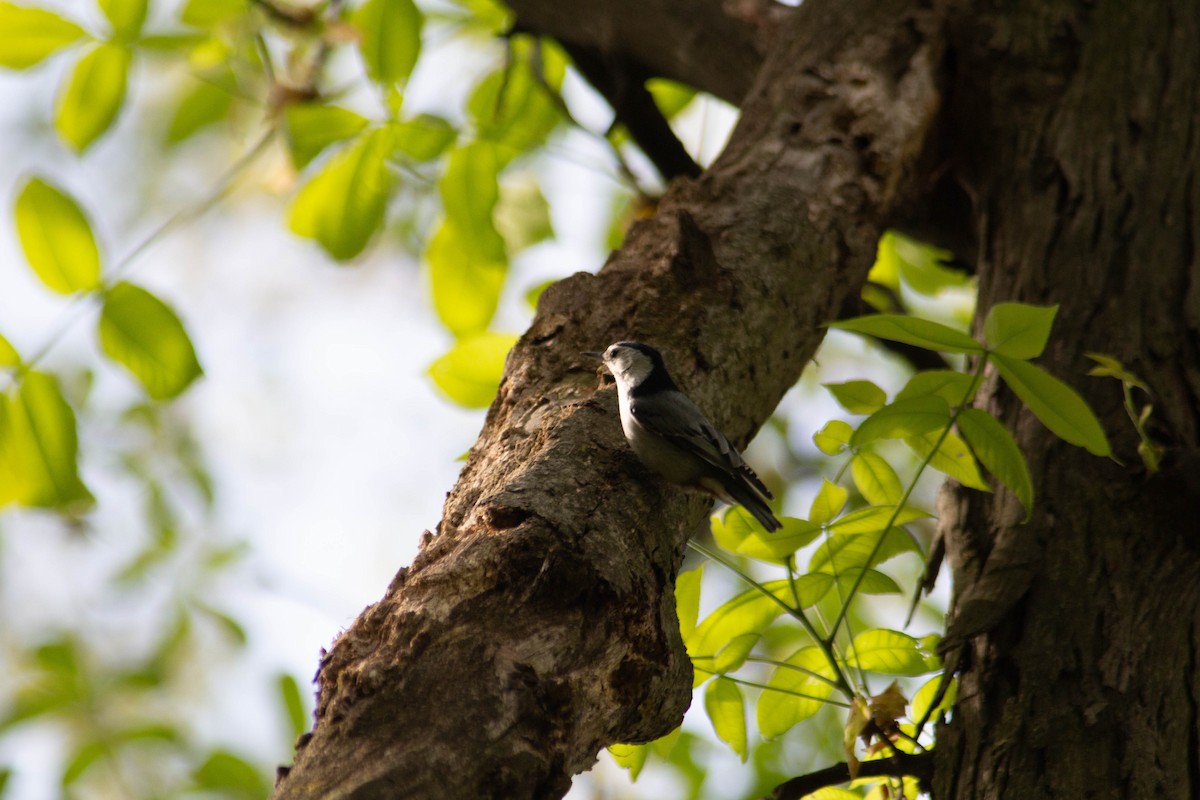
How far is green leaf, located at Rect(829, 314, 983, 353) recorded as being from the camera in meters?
1.59

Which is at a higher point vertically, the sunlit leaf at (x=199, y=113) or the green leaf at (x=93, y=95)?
the sunlit leaf at (x=199, y=113)

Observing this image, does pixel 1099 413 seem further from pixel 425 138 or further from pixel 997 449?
pixel 425 138

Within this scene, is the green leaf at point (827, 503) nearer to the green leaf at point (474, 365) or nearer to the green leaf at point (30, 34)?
the green leaf at point (474, 365)

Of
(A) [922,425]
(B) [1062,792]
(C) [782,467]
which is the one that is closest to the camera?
(A) [922,425]

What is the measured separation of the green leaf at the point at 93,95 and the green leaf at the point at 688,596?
199cm

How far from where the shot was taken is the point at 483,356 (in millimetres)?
2484

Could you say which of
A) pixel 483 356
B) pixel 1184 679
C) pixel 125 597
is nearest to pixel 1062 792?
pixel 1184 679

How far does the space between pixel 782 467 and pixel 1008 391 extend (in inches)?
115

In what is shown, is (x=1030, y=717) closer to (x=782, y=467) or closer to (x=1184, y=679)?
(x=1184, y=679)

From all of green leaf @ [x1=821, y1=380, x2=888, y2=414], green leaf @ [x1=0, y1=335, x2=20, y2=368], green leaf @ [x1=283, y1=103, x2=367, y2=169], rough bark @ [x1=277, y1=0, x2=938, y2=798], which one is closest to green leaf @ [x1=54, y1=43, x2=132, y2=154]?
green leaf @ [x1=283, y1=103, x2=367, y2=169]

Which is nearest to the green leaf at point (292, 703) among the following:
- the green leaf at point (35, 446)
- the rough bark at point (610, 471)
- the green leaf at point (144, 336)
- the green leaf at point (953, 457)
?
the green leaf at point (35, 446)

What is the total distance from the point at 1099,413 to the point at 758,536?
1.08 metres

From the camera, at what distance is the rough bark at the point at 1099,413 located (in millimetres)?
2104

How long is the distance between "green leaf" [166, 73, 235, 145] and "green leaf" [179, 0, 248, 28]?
304 mm
